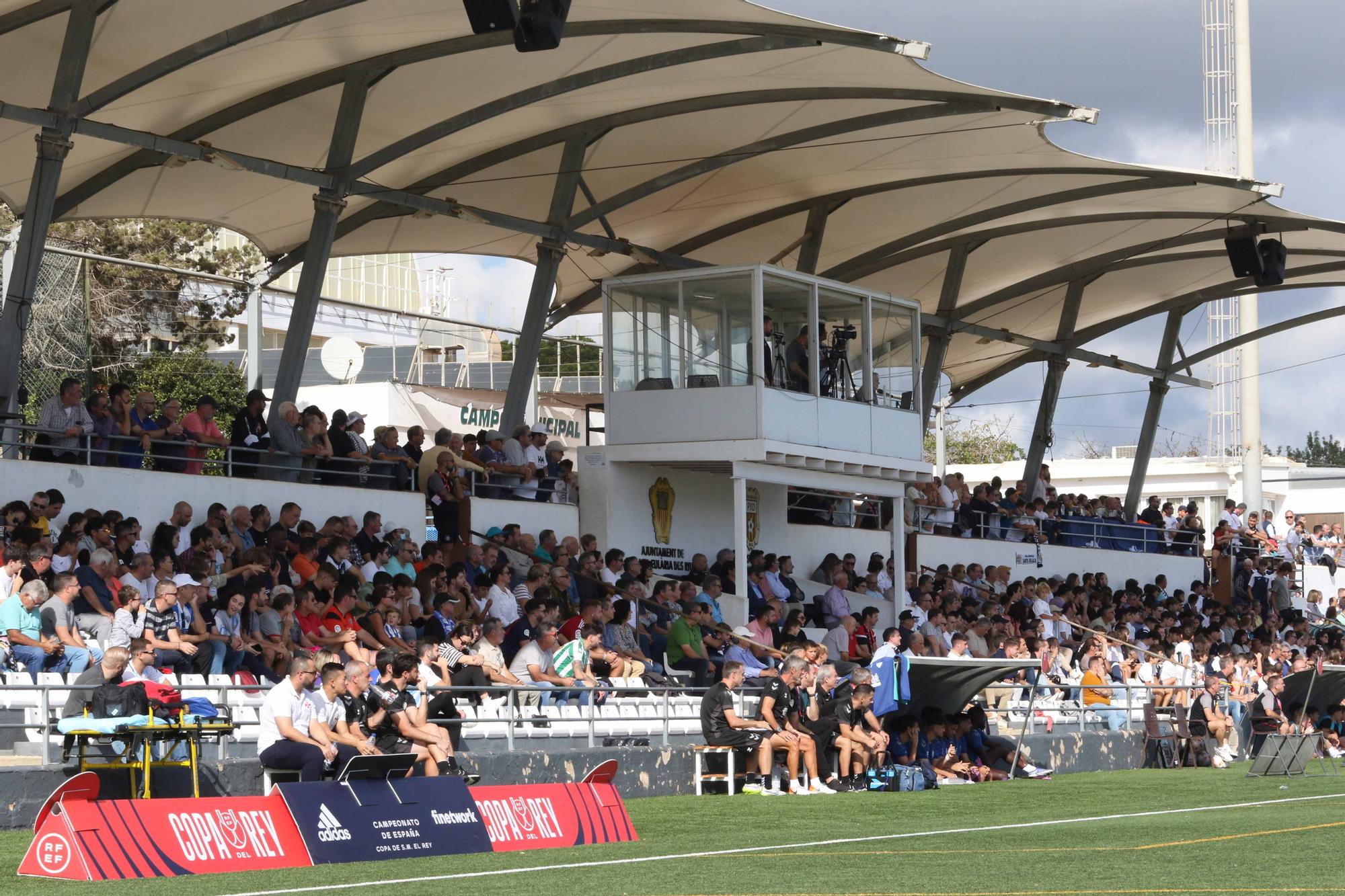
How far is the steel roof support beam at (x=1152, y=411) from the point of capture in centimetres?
3353

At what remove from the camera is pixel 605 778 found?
11.8 m

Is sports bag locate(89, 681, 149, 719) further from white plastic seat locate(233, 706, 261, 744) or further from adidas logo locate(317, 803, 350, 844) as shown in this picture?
white plastic seat locate(233, 706, 261, 744)

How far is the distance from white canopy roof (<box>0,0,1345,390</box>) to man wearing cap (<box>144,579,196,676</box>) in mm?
5963

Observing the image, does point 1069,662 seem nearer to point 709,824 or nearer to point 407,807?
point 709,824

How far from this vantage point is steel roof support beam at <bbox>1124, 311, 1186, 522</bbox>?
33531 millimetres

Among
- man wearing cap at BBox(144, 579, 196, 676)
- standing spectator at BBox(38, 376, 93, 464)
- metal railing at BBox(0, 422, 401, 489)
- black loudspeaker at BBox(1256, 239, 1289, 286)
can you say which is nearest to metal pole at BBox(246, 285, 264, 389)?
metal railing at BBox(0, 422, 401, 489)

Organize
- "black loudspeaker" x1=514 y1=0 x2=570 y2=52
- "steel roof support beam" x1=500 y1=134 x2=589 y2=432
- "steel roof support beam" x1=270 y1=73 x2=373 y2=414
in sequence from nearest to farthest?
1. "black loudspeaker" x1=514 y1=0 x2=570 y2=52
2. "steel roof support beam" x1=270 y1=73 x2=373 y2=414
3. "steel roof support beam" x1=500 y1=134 x2=589 y2=432

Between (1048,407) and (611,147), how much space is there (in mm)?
14416

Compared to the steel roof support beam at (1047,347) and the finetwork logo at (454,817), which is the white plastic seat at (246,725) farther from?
the steel roof support beam at (1047,347)

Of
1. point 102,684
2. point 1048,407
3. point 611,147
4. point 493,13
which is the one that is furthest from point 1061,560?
point 102,684

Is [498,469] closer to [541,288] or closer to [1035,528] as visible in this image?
[541,288]

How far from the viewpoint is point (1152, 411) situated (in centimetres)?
3488

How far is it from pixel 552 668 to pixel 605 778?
4.40 m

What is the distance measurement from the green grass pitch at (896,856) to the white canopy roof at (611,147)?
25.5 feet
